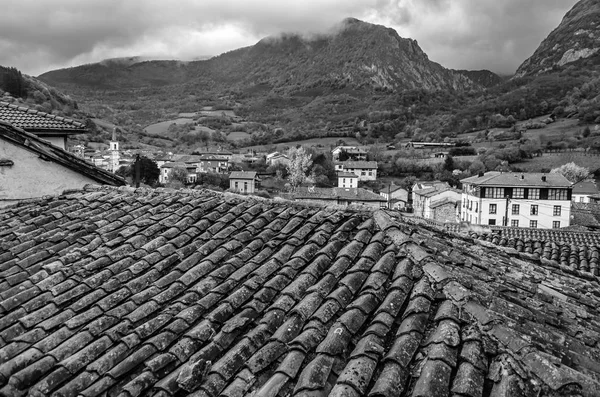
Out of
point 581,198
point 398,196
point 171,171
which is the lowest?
point 398,196

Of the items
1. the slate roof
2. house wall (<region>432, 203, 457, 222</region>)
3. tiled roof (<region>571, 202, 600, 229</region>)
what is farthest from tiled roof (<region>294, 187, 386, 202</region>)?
the slate roof

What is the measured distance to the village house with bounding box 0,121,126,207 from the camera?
29.9 ft

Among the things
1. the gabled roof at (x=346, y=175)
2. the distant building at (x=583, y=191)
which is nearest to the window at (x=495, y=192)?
the distant building at (x=583, y=191)

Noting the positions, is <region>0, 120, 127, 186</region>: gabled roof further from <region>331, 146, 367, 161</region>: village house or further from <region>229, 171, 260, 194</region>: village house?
<region>331, 146, 367, 161</region>: village house

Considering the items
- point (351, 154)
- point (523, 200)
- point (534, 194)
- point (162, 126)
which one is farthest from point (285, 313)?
point (162, 126)

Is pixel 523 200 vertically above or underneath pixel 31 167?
underneath

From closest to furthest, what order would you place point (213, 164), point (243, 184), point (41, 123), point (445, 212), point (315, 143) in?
point (41, 123)
point (445, 212)
point (243, 184)
point (213, 164)
point (315, 143)

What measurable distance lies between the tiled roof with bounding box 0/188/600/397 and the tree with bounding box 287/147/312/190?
247 feet

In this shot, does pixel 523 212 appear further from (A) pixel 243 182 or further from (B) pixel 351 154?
(B) pixel 351 154

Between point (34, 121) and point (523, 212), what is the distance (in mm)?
50221

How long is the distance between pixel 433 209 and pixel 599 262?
168 ft

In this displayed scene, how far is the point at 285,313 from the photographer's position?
3529 millimetres

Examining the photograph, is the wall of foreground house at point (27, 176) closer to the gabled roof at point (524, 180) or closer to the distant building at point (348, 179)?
the gabled roof at point (524, 180)

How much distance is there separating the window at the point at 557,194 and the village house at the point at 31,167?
50.4 meters
